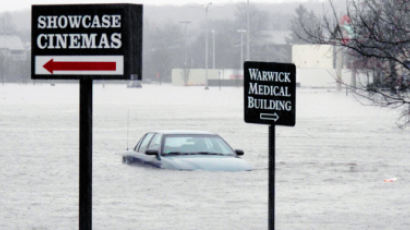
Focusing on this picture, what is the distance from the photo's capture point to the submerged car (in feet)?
73.5

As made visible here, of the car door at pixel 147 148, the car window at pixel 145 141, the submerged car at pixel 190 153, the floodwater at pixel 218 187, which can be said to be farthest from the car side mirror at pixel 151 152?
the car window at pixel 145 141

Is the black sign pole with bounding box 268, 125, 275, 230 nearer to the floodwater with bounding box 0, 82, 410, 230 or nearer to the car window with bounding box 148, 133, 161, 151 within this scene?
the floodwater with bounding box 0, 82, 410, 230

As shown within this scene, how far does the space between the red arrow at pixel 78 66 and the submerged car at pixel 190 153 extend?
46.9 feet

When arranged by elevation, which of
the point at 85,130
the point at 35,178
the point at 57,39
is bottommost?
the point at 35,178

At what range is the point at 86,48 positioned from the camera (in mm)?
7902

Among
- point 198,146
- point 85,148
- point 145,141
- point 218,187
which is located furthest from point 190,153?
point 85,148

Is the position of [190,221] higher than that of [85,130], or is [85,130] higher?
[85,130]

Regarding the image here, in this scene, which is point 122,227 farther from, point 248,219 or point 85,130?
point 85,130

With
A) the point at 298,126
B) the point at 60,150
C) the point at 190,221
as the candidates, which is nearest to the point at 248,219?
the point at 190,221

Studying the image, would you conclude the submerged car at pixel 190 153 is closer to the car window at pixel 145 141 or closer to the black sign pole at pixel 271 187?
the car window at pixel 145 141

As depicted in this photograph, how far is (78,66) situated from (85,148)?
57 cm

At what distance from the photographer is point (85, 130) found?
791 centimetres

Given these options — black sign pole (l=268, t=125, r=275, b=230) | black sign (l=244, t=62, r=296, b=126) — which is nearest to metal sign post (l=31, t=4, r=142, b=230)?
black sign pole (l=268, t=125, r=275, b=230)

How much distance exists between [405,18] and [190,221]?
4.04m
